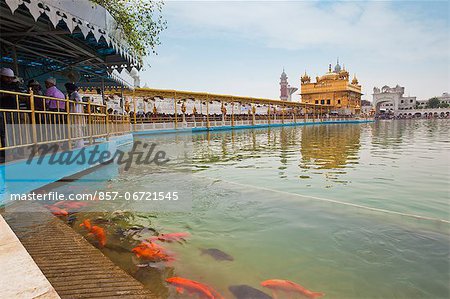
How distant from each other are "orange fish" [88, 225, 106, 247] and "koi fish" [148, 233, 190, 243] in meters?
0.59

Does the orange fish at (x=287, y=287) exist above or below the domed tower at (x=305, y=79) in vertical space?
below

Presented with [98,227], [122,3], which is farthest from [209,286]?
[122,3]

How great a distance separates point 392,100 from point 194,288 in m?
114

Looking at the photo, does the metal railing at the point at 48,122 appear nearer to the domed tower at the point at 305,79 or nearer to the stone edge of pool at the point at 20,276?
the stone edge of pool at the point at 20,276

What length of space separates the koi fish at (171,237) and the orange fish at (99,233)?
595mm

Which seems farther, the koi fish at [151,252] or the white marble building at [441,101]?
the white marble building at [441,101]

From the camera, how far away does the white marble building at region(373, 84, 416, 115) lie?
96438 mm

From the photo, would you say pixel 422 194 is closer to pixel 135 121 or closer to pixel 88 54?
pixel 88 54

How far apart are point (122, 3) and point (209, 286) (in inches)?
427

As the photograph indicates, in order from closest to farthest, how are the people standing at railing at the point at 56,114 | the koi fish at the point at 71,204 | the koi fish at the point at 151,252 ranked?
1. the koi fish at the point at 151,252
2. the koi fish at the point at 71,204
3. the people standing at railing at the point at 56,114

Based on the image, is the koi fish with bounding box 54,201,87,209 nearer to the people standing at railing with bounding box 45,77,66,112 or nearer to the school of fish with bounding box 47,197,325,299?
the school of fish with bounding box 47,197,325,299

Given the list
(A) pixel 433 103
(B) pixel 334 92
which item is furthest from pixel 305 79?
(A) pixel 433 103

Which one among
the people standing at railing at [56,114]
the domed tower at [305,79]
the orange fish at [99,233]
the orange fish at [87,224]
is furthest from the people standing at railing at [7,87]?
the domed tower at [305,79]

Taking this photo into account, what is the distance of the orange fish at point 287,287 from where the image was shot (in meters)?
2.54
